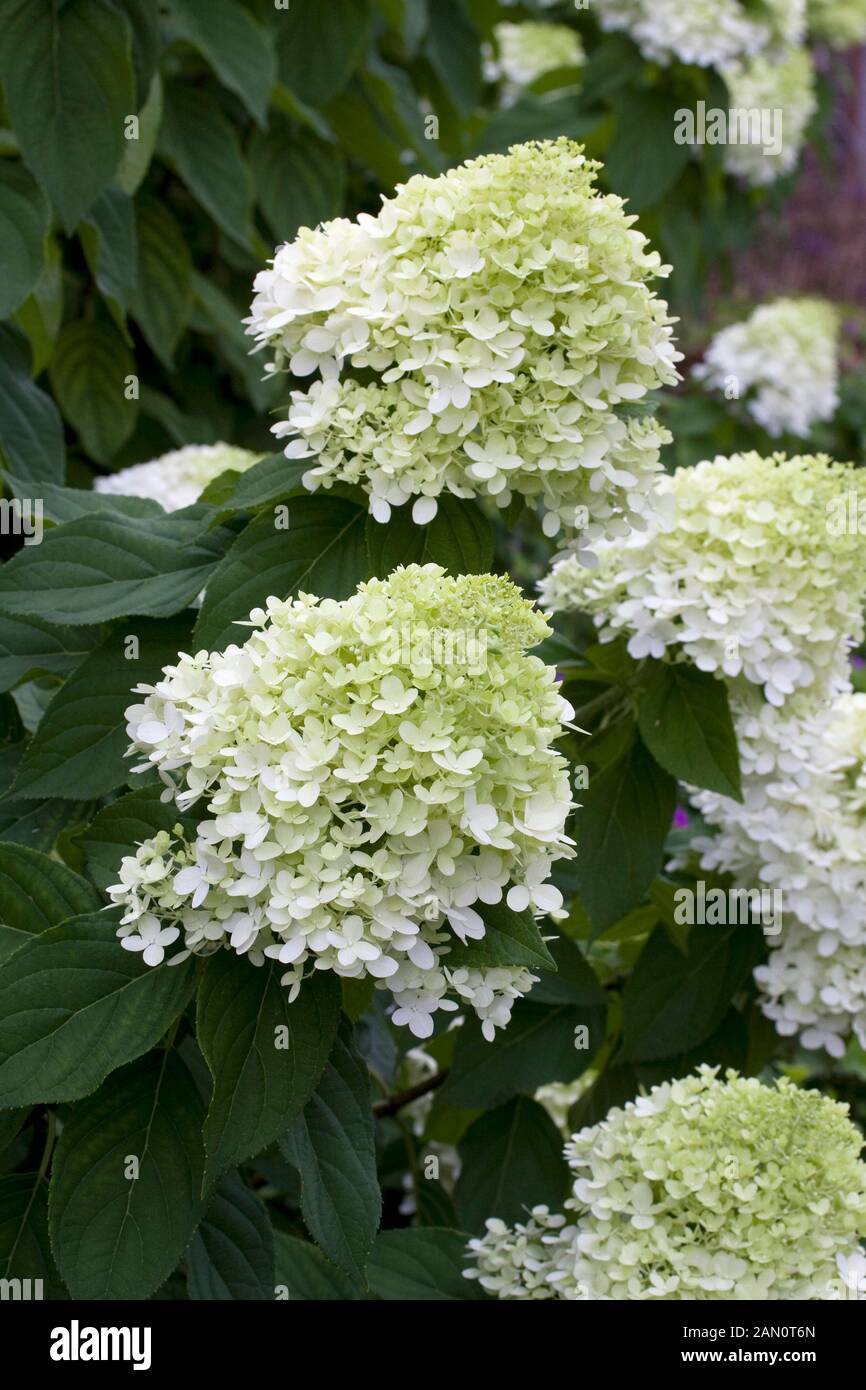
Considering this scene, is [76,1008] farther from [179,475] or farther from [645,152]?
[645,152]

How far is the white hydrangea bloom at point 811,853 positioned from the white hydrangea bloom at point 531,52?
2.82m

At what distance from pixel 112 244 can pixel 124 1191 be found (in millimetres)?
1262

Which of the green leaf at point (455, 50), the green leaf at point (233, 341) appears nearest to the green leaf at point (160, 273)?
the green leaf at point (233, 341)

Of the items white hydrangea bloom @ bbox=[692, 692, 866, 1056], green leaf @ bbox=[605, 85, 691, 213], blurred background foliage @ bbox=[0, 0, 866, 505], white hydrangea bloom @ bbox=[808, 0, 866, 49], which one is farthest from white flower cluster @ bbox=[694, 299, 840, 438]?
white hydrangea bloom @ bbox=[692, 692, 866, 1056]

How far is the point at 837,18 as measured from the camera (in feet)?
14.5

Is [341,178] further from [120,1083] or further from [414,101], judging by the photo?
[120,1083]

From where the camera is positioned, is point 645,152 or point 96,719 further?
point 645,152

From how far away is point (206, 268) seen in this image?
10.5 feet

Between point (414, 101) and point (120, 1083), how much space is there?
8.35 ft

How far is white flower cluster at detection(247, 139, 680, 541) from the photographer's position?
3.93 ft

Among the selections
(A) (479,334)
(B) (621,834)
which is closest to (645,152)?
(B) (621,834)

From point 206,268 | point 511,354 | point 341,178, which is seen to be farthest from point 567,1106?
point 206,268

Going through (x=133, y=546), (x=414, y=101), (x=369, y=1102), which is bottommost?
(x=369, y=1102)

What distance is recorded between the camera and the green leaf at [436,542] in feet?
4.18
